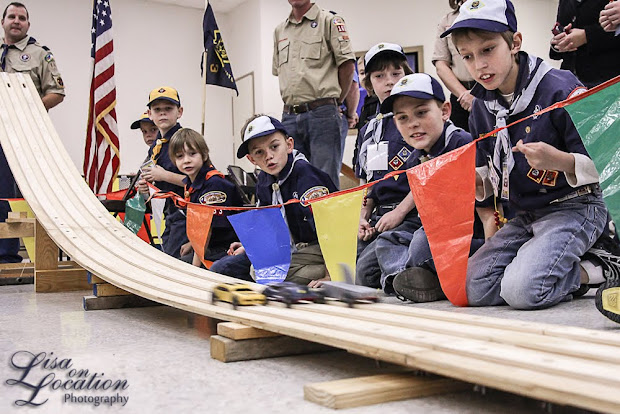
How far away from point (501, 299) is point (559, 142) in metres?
0.61

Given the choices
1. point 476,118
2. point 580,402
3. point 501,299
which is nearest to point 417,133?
point 476,118

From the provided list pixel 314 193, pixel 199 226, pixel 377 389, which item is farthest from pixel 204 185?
pixel 377 389

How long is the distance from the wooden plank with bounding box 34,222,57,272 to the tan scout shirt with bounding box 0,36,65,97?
2.27 m

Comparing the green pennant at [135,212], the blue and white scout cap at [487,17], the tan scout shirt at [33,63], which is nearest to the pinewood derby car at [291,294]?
the blue and white scout cap at [487,17]

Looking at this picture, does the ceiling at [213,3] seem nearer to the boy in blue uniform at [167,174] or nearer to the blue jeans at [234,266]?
the boy in blue uniform at [167,174]

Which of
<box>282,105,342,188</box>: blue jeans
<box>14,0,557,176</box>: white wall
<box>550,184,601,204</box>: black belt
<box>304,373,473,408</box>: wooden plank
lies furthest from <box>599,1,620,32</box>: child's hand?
<box>14,0,557,176</box>: white wall

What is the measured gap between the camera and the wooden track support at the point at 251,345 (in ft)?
5.60

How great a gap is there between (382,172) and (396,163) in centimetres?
8

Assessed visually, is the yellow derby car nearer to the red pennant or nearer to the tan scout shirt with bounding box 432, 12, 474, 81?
the red pennant

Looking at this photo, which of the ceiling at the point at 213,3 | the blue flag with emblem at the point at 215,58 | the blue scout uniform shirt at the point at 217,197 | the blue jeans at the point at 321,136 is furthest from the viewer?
the ceiling at the point at 213,3

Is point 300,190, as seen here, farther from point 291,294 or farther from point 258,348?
point 258,348

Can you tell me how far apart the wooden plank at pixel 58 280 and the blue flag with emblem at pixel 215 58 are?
204cm

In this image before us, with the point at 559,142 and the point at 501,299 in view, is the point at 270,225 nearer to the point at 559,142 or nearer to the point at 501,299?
the point at 501,299

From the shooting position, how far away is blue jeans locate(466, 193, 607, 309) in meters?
2.31
